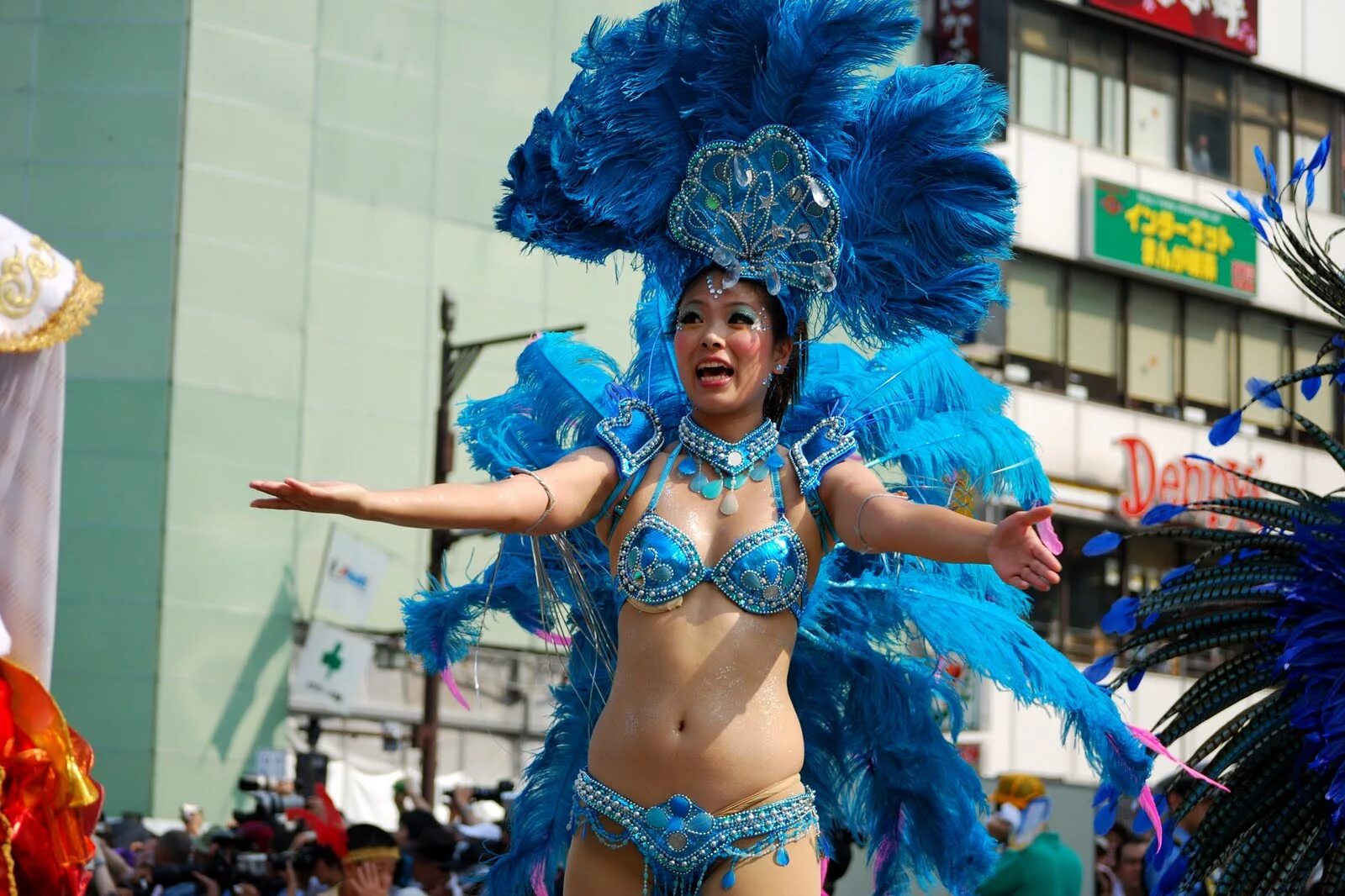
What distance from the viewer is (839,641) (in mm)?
4883

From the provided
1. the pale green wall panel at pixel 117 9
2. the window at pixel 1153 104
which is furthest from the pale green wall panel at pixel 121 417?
the window at pixel 1153 104

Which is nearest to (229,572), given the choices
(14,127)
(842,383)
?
(14,127)

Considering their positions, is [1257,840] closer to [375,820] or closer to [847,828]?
[847,828]

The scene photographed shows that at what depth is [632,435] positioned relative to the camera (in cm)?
432

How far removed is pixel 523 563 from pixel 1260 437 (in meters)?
22.1

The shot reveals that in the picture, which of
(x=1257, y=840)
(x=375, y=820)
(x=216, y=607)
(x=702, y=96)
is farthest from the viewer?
(x=216, y=607)

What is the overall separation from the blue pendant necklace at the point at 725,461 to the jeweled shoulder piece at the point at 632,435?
8 centimetres

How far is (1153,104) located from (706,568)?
22633 millimetres

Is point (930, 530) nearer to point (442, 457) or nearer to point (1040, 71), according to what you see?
point (442, 457)

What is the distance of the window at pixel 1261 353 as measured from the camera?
25.7 m

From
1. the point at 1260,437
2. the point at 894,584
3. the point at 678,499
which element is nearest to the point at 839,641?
the point at 894,584

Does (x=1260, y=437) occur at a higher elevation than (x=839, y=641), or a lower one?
higher

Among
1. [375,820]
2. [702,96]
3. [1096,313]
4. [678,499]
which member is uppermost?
[1096,313]

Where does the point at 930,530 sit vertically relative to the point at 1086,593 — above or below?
below
